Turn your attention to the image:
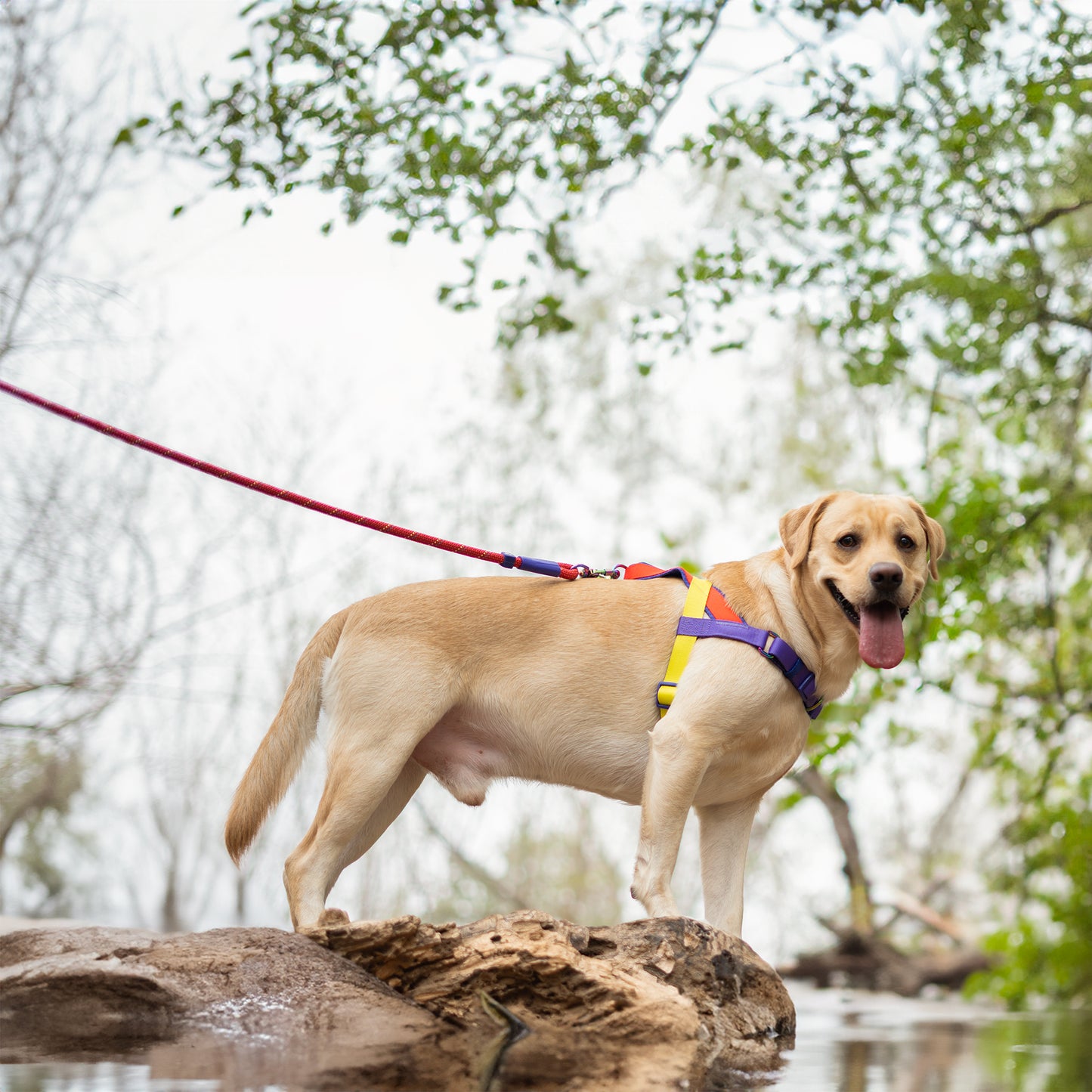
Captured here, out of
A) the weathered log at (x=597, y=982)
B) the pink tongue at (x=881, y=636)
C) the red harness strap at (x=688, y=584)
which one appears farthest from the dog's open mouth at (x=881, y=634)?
the weathered log at (x=597, y=982)

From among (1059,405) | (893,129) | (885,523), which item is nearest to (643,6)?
(893,129)

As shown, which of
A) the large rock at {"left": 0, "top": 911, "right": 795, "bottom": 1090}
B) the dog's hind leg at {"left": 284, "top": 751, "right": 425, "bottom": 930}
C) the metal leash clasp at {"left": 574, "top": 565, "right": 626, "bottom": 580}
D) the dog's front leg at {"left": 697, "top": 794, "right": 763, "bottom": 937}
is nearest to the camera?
the large rock at {"left": 0, "top": 911, "right": 795, "bottom": 1090}

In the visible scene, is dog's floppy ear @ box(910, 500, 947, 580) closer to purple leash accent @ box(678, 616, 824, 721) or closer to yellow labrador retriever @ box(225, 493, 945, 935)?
yellow labrador retriever @ box(225, 493, 945, 935)

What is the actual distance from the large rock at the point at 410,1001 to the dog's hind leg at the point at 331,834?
33cm

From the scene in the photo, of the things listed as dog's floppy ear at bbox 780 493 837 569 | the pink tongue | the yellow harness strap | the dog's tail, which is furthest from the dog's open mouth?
the dog's tail

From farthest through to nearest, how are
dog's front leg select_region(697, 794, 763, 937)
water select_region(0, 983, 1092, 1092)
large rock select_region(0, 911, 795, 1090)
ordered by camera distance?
dog's front leg select_region(697, 794, 763, 937)
large rock select_region(0, 911, 795, 1090)
water select_region(0, 983, 1092, 1092)

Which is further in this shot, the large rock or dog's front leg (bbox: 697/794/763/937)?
dog's front leg (bbox: 697/794/763/937)

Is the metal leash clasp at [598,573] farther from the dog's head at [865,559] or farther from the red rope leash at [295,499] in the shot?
the dog's head at [865,559]

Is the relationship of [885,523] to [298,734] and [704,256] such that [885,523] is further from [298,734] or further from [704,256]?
[704,256]

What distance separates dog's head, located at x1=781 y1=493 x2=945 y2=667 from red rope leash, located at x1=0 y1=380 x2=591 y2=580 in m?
1.01

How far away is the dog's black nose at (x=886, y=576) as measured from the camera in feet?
13.4

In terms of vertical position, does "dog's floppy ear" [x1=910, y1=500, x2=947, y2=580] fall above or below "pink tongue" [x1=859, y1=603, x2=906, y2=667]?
above

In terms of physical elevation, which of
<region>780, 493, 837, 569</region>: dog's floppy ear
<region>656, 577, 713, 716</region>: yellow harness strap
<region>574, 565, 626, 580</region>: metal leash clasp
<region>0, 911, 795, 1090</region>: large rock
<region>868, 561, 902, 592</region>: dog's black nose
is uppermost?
<region>780, 493, 837, 569</region>: dog's floppy ear

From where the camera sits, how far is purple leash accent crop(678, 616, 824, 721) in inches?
168
